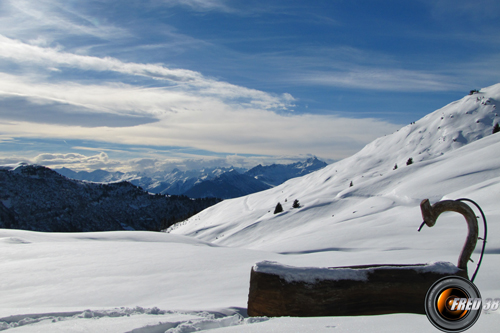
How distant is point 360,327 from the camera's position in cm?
340

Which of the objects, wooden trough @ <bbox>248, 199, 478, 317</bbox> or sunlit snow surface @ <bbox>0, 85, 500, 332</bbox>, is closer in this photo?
sunlit snow surface @ <bbox>0, 85, 500, 332</bbox>

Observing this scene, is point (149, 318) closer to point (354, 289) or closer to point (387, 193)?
point (354, 289)

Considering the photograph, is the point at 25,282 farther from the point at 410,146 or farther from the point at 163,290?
the point at 410,146

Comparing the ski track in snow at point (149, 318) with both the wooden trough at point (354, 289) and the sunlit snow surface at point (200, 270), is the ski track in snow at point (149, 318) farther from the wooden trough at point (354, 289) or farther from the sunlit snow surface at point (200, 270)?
the wooden trough at point (354, 289)

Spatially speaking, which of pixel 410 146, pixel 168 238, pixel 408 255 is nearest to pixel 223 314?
pixel 408 255

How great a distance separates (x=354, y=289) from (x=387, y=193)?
28.8m

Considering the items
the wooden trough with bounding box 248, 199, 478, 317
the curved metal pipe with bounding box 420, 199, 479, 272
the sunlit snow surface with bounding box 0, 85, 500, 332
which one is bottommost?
the sunlit snow surface with bounding box 0, 85, 500, 332

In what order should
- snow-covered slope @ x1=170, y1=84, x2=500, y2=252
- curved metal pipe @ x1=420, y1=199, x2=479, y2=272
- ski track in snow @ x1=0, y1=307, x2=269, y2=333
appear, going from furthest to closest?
snow-covered slope @ x1=170, y1=84, x2=500, y2=252 → curved metal pipe @ x1=420, y1=199, x2=479, y2=272 → ski track in snow @ x1=0, y1=307, x2=269, y2=333

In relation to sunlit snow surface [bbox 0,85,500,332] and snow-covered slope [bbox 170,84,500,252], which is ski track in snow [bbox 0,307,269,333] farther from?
snow-covered slope [bbox 170,84,500,252]

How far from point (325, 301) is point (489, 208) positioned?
1578 cm

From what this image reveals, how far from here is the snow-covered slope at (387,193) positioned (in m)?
17.8

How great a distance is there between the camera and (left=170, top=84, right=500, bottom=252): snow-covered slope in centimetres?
1780

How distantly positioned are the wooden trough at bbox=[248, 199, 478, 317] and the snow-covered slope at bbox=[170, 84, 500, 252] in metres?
8.74

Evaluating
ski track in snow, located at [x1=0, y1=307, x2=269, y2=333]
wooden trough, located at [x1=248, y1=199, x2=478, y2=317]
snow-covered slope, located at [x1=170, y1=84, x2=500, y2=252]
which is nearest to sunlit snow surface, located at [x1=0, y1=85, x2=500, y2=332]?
ski track in snow, located at [x1=0, y1=307, x2=269, y2=333]
